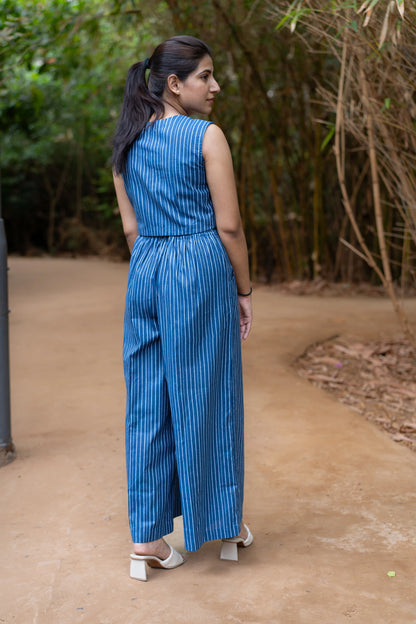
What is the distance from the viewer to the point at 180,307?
191 cm

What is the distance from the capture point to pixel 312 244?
7344mm

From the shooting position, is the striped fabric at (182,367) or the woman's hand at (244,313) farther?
the woman's hand at (244,313)

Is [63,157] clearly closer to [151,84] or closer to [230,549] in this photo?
[151,84]

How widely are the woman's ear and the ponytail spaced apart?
1.7 inches

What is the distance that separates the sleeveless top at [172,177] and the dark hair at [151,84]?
0.03 m

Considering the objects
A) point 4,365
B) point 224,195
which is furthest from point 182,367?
point 4,365

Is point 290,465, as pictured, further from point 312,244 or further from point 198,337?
point 312,244

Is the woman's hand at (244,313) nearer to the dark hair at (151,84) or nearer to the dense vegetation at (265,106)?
the dark hair at (151,84)

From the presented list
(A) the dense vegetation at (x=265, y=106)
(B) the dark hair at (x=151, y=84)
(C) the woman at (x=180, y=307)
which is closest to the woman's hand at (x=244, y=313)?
(C) the woman at (x=180, y=307)

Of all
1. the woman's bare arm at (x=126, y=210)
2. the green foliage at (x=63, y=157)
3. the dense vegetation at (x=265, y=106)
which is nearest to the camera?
the woman's bare arm at (x=126, y=210)

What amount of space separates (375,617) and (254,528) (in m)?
0.62

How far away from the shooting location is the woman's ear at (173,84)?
1.92 m

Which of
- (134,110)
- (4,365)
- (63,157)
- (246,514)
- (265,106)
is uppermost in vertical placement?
(265,106)

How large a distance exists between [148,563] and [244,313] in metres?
0.77
